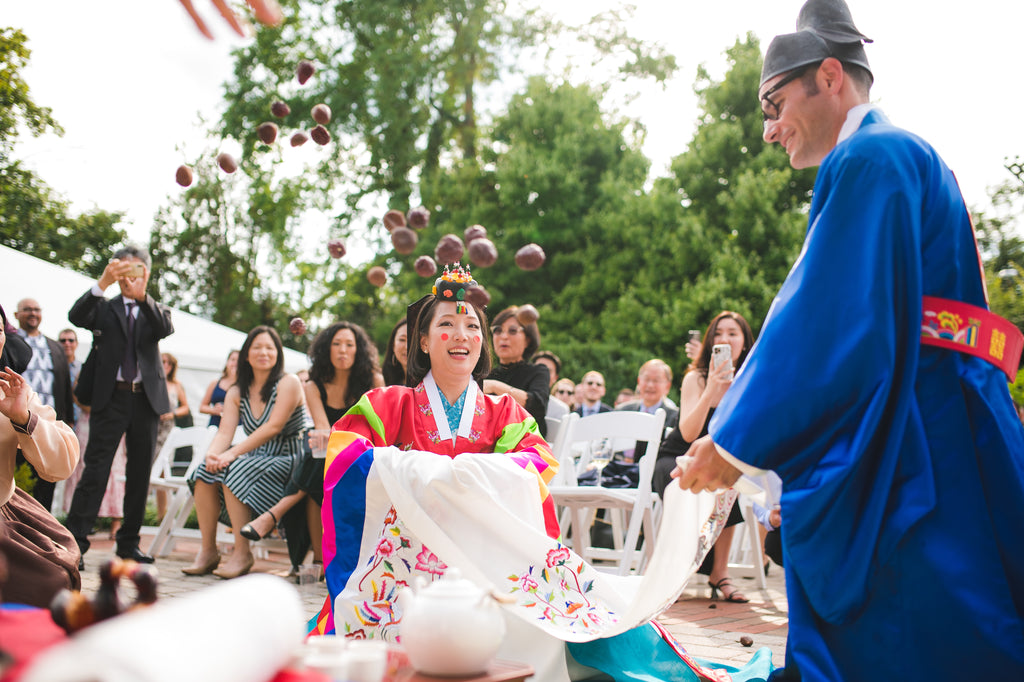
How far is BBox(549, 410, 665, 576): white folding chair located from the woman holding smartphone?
175 mm

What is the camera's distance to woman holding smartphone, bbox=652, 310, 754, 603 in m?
4.20

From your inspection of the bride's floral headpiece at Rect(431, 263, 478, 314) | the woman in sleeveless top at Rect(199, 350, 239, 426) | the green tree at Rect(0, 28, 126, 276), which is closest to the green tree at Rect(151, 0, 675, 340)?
the green tree at Rect(0, 28, 126, 276)

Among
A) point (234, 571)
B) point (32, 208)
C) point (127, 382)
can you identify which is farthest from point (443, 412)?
point (32, 208)

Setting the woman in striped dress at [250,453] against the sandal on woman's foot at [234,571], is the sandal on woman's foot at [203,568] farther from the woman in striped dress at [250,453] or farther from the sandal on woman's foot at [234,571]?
the sandal on woman's foot at [234,571]

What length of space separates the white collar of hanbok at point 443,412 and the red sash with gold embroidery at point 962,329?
2024mm

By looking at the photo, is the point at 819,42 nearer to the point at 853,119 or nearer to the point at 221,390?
the point at 853,119

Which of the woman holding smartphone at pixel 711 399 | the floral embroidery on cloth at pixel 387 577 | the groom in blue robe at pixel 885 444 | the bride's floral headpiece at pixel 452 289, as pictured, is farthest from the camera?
the woman holding smartphone at pixel 711 399

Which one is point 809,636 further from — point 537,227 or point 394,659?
point 537,227

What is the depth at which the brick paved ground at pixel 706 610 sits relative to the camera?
143 inches

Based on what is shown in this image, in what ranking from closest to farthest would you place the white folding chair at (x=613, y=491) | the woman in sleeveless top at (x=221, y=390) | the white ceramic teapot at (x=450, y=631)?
1. the white ceramic teapot at (x=450, y=631)
2. the white folding chair at (x=613, y=491)
3. the woman in sleeveless top at (x=221, y=390)

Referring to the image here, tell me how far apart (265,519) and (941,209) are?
14.6ft

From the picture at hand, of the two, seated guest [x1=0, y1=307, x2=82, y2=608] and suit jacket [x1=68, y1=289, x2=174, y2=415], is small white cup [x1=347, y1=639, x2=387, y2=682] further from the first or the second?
suit jacket [x1=68, y1=289, x2=174, y2=415]

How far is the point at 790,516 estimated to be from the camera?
177 cm

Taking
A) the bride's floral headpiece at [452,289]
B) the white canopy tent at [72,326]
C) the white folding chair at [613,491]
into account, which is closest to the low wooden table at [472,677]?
the bride's floral headpiece at [452,289]
